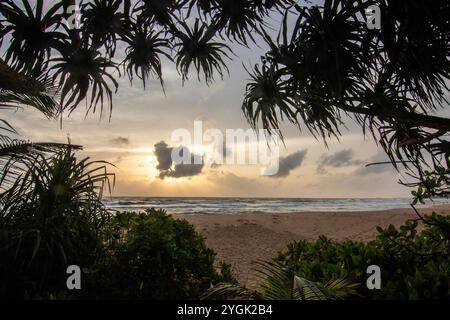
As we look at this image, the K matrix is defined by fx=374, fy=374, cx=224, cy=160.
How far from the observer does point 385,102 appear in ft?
9.70

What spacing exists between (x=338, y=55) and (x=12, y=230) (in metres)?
3.34

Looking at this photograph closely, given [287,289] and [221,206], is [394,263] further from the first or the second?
[221,206]

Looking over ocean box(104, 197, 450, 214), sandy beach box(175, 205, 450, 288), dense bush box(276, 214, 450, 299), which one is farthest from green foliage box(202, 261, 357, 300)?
ocean box(104, 197, 450, 214)

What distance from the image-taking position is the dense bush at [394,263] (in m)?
2.60

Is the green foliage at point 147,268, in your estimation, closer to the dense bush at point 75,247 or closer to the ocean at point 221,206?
the dense bush at point 75,247

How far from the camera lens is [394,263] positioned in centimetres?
317

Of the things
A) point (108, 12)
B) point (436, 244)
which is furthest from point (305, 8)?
point (436, 244)

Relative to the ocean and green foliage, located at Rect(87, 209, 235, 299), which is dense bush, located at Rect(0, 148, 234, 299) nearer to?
green foliage, located at Rect(87, 209, 235, 299)

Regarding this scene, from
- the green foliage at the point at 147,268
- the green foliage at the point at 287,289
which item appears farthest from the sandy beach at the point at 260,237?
the green foliage at the point at 287,289

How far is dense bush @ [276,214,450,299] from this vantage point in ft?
8.52

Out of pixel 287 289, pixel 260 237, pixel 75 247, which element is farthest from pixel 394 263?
pixel 260 237

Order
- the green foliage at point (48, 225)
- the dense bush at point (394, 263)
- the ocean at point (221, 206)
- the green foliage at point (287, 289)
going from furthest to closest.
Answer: the ocean at point (221, 206) < the green foliage at point (48, 225) < the dense bush at point (394, 263) < the green foliage at point (287, 289)

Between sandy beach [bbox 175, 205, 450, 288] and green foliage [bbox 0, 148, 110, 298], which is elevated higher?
green foliage [bbox 0, 148, 110, 298]
